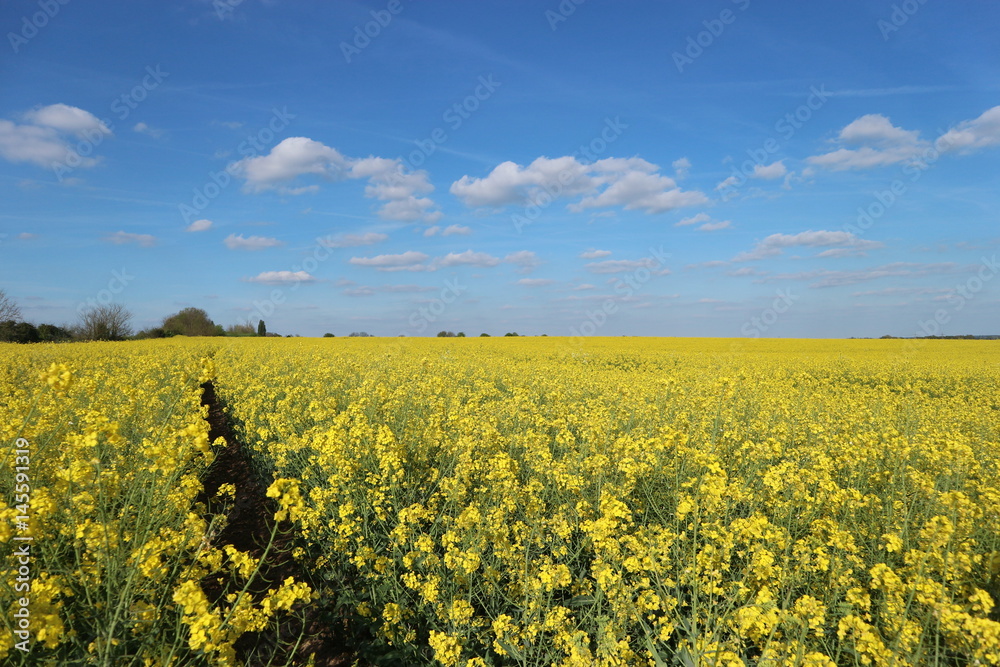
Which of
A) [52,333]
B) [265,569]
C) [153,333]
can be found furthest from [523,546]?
[153,333]

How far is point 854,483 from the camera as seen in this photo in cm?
490

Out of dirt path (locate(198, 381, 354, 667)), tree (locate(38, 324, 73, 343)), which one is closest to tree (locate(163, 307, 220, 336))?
tree (locate(38, 324, 73, 343))

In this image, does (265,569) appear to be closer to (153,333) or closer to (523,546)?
(523,546)

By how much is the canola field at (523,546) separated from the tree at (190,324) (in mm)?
57057

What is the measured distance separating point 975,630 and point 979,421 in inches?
302

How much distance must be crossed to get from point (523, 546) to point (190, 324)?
63956 millimetres

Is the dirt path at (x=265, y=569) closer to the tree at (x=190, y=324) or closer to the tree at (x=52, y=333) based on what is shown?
the tree at (x=52, y=333)

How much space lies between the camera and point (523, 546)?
11.6ft

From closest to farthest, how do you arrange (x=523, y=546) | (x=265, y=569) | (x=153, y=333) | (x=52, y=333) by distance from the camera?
(x=523, y=546), (x=265, y=569), (x=52, y=333), (x=153, y=333)

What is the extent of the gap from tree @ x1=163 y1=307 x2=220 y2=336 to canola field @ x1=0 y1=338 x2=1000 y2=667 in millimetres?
57057

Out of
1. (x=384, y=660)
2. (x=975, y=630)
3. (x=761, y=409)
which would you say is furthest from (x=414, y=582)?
(x=761, y=409)

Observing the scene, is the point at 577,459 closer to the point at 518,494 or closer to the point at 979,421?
the point at 518,494

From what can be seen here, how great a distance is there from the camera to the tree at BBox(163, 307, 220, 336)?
178 ft

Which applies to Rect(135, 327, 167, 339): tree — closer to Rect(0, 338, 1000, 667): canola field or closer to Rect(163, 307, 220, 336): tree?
Rect(163, 307, 220, 336): tree
